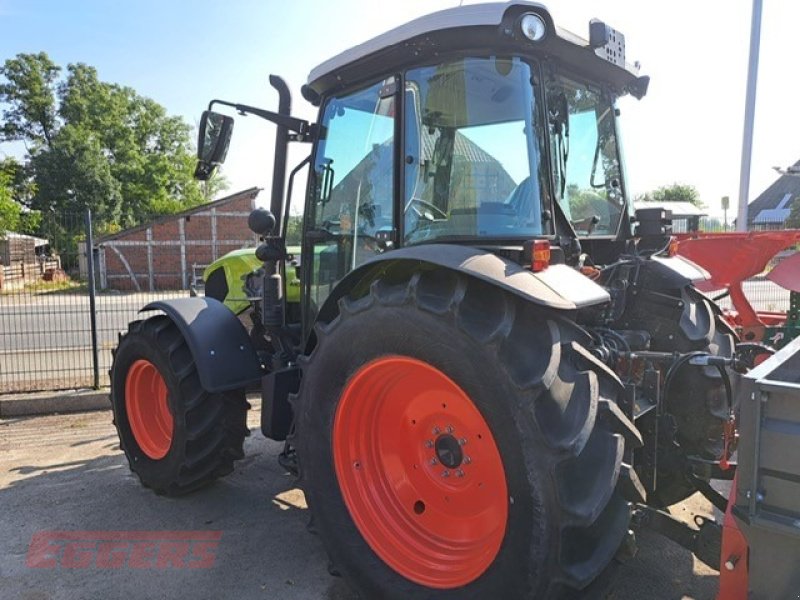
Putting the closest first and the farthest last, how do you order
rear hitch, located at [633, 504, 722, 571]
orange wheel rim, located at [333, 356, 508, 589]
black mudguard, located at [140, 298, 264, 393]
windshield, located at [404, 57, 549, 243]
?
rear hitch, located at [633, 504, 722, 571], orange wheel rim, located at [333, 356, 508, 589], windshield, located at [404, 57, 549, 243], black mudguard, located at [140, 298, 264, 393]

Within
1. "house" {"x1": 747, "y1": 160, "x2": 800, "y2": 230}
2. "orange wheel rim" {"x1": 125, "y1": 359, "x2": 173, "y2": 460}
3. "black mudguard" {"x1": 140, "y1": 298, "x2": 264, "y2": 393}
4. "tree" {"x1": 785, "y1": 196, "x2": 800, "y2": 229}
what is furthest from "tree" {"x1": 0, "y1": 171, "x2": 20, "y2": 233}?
"house" {"x1": 747, "y1": 160, "x2": 800, "y2": 230}

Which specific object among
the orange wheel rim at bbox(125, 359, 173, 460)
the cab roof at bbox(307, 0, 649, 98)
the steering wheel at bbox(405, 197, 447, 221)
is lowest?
the orange wheel rim at bbox(125, 359, 173, 460)

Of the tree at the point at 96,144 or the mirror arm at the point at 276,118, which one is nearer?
the mirror arm at the point at 276,118

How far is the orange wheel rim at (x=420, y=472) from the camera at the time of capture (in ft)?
7.87

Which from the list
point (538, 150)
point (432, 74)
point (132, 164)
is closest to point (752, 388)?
point (538, 150)

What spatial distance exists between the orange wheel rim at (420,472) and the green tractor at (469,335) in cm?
1

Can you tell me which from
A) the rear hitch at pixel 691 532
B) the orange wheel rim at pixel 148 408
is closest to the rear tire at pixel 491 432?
the rear hitch at pixel 691 532

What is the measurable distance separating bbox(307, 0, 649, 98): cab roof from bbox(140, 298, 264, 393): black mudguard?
1.58 m

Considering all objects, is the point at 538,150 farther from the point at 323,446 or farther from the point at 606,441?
the point at 323,446

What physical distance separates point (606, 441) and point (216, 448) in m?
2.46

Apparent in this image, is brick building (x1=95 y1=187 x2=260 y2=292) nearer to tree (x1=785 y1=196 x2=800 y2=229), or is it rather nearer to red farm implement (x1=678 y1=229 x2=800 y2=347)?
red farm implement (x1=678 y1=229 x2=800 y2=347)

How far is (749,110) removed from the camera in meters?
9.96

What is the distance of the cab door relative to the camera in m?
3.05

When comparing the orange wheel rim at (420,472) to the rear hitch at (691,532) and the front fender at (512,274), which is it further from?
the rear hitch at (691,532)
